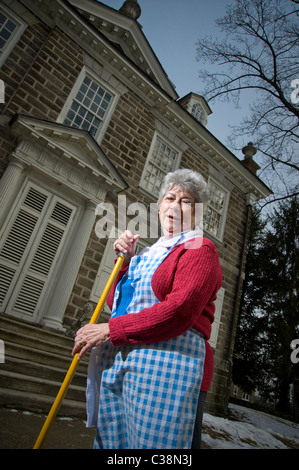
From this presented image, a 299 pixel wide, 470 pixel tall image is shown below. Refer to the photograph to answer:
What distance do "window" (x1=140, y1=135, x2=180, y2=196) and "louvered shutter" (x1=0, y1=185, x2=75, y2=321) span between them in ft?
9.10

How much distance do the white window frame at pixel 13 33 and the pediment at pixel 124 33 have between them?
207cm

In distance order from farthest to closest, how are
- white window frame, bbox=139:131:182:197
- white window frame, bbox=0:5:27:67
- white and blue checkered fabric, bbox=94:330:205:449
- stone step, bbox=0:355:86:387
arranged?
white window frame, bbox=139:131:182:197, white window frame, bbox=0:5:27:67, stone step, bbox=0:355:86:387, white and blue checkered fabric, bbox=94:330:205:449

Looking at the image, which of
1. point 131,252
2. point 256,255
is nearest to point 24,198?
point 131,252

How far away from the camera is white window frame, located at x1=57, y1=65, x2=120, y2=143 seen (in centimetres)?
656

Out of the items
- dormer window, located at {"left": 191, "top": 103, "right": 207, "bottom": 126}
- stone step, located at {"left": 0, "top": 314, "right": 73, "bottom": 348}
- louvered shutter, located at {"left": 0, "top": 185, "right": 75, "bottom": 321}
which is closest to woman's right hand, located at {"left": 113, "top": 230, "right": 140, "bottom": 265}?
stone step, located at {"left": 0, "top": 314, "right": 73, "bottom": 348}

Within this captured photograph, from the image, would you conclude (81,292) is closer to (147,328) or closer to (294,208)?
(147,328)

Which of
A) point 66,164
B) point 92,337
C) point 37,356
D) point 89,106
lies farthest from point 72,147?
point 92,337

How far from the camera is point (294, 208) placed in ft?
63.4

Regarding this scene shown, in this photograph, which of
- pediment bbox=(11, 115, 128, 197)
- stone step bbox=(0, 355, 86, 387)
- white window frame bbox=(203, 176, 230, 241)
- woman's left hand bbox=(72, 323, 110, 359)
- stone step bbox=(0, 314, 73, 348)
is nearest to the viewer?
woman's left hand bbox=(72, 323, 110, 359)

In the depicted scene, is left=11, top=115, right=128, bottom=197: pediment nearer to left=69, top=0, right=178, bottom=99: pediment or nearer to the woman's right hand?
left=69, top=0, right=178, bottom=99: pediment

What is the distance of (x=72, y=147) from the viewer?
20.6 ft

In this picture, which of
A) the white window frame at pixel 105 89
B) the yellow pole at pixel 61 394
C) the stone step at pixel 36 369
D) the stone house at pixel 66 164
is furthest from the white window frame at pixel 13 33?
the yellow pole at pixel 61 394

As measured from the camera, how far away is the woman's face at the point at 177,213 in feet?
4.96

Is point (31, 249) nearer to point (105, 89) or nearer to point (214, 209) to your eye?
point (105, 89)
